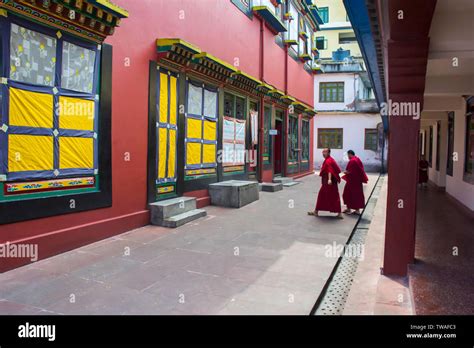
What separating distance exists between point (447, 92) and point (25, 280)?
8.08 m

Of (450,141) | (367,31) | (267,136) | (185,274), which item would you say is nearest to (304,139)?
(267,136)

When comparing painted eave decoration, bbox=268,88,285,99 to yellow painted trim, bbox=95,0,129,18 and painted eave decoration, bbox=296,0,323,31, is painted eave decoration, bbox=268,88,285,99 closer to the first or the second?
painted eave decoration, bbox=296,0,323,31

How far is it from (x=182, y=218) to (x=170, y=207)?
1.06ft

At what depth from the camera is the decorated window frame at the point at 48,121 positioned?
482cm

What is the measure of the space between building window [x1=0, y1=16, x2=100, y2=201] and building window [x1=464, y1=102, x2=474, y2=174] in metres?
8.38

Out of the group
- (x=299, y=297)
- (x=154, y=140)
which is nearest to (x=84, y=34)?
(x=154, y=140)

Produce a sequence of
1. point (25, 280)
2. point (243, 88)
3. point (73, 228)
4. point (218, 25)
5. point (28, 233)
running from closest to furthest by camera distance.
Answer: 1. point (25, 280)
2. point (28, 233)
3. point (73, 228)
4. point (218, 25)
5. point (243, 88)

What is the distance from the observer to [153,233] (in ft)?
22.3

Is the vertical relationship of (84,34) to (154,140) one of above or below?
above

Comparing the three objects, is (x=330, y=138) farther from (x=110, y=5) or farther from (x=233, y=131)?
(x=110, y=5)

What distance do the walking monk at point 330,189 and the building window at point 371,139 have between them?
1770 centimetres

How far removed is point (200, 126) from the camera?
939cm
